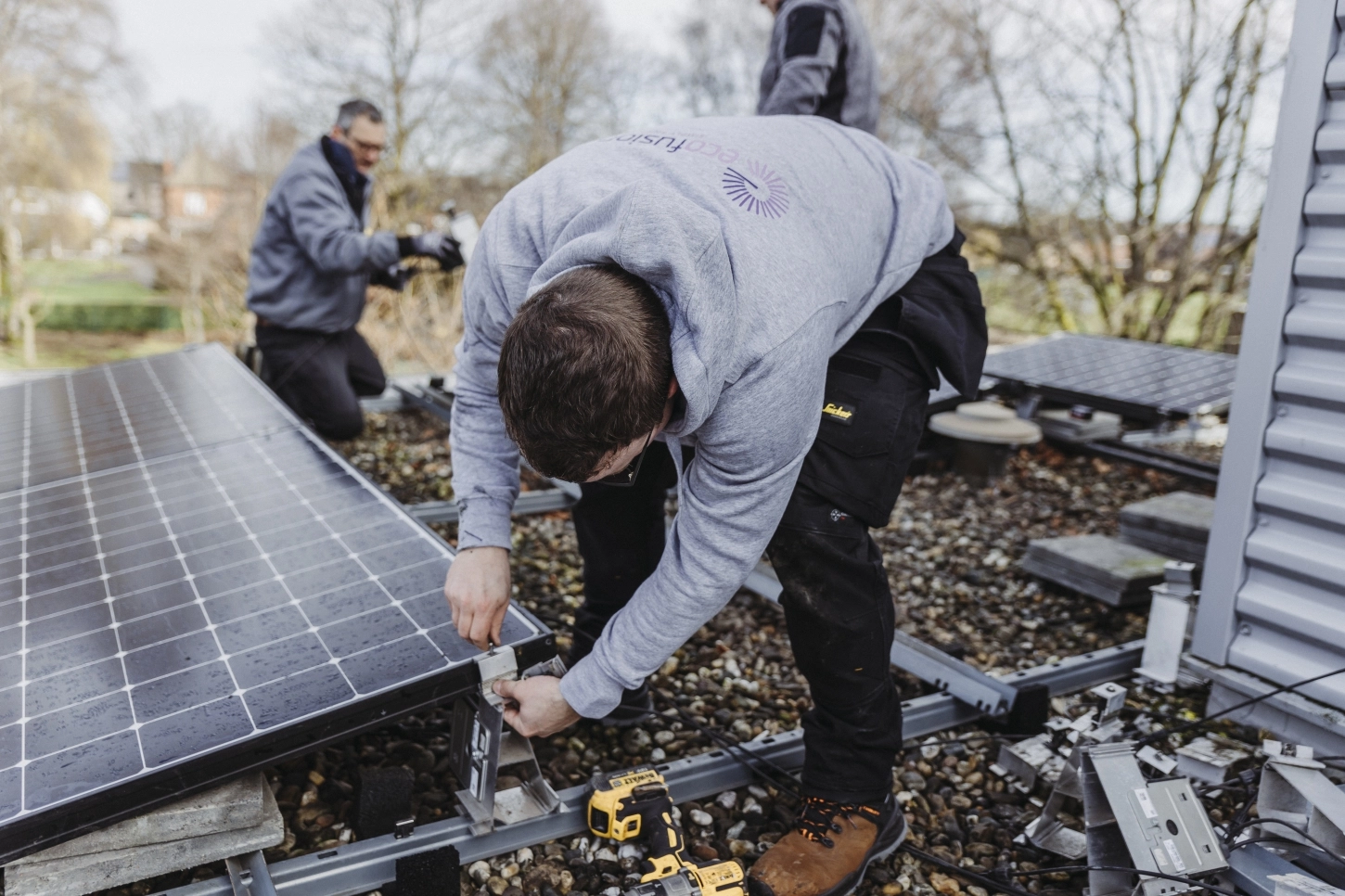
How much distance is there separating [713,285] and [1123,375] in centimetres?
532

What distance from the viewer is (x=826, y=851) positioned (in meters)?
1.81

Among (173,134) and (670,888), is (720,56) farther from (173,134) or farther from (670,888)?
(670,888)

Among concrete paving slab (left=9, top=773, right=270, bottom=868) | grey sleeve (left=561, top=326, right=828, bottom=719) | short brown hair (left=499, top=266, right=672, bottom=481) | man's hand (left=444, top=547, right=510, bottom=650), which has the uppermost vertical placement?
short brown hair (left=499, top=266, right=672, bottom=481)

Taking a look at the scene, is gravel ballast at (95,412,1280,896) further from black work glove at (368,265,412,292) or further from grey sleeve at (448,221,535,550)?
black work glove at (368,265,412,292)

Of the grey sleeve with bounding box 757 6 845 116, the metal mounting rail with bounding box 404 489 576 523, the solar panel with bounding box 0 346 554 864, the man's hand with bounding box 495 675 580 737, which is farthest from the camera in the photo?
the metal mounting rail with bounding box 404 489 576 523

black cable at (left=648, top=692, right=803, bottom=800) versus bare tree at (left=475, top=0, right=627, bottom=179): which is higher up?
bare tree at (left=475, top=0, right=627, bottom=179)

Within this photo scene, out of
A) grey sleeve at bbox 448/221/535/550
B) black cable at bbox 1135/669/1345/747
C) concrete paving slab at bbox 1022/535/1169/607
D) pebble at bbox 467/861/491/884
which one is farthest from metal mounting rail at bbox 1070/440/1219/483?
pebble at bbox 467/861/491/884

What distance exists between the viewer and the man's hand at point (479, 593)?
176cm

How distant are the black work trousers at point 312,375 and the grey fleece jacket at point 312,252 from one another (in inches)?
3.9

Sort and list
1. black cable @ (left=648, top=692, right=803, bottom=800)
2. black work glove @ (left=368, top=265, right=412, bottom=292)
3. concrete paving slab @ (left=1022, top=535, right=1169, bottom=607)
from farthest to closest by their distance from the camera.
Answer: black work glove @ (left=368, top=265, right=412, bottom=292)
concrete paving slab @ (left=1022, top=535, right=1169, bottom=607)
black cable @ (left=648, top=692, right=803, bottom=800)

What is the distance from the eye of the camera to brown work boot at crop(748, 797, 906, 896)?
69.2 inches

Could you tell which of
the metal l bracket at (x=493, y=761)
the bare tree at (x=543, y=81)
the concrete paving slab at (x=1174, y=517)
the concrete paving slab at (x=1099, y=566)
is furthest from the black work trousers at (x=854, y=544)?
the bare tree at (x=543, y=81)

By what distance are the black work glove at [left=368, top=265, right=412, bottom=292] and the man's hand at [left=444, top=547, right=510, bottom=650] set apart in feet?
12.2

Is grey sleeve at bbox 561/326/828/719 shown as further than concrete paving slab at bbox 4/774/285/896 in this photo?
No
